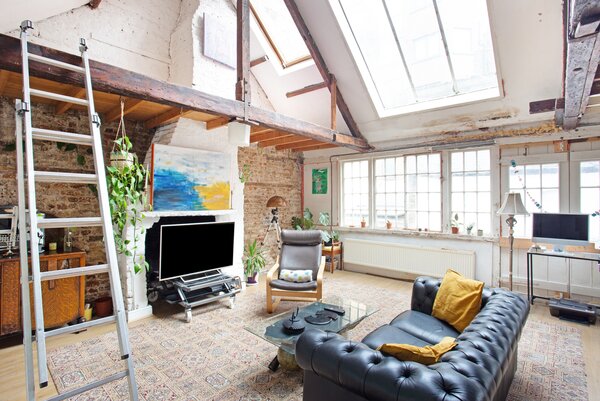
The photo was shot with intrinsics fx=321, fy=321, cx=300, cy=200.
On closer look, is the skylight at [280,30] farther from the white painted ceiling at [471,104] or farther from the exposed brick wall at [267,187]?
the exposed brick wall at [267,187]

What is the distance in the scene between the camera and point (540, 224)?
4191 millimetres

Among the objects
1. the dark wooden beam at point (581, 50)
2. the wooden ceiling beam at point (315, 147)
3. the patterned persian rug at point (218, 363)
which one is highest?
the wooden ceiling beam at point (315, 147)

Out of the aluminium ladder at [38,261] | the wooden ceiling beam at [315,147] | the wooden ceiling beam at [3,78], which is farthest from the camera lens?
the wooden ceiling beam at [315,147]

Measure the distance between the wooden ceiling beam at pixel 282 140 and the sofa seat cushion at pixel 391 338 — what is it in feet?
11.3

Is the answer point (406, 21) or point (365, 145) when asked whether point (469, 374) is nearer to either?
point (406, 21)

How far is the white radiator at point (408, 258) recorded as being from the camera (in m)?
5.03

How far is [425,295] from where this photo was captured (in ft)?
10.0

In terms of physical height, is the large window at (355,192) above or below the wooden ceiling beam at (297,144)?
below

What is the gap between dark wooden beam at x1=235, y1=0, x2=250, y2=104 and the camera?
11.7ft

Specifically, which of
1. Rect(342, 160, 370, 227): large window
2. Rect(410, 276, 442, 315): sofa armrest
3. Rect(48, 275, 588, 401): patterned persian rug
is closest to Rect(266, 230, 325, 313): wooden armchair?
Rect(48, 275, 588, 401): patterned persian rug

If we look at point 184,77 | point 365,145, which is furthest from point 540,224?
A: point 184,77

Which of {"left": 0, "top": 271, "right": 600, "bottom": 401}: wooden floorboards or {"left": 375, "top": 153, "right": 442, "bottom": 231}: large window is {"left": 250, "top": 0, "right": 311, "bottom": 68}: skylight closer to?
{"left": 375, "top": 153, "right": 442, "bottom": 231}: large window

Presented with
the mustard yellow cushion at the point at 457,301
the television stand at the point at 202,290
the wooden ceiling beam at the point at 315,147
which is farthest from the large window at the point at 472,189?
the television stand at the point at 202,290

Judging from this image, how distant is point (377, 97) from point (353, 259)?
300 cm
